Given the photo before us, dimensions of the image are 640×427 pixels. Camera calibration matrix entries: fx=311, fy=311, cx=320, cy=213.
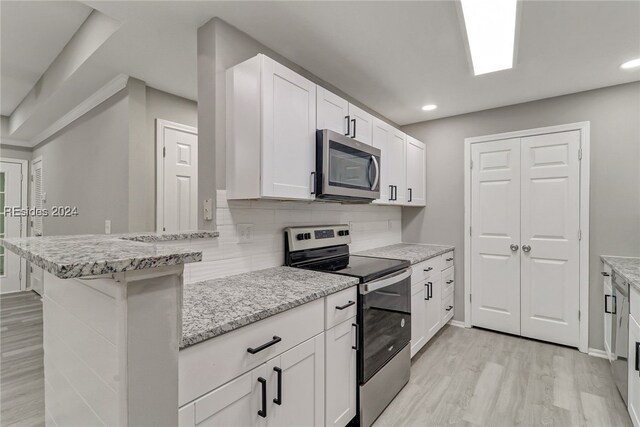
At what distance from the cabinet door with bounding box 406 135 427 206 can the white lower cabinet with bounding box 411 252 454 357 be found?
0.69 meters

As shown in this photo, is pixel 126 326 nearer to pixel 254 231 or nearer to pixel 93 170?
pixel 254 231

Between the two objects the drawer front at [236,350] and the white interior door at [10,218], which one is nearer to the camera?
the drawer front at [236,350]

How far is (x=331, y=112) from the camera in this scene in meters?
2.15

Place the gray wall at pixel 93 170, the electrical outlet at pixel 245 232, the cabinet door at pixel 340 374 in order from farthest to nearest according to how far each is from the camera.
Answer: the gray wall at pixel 93 170
the electrical outlet at pixel 245 232
the cabinet door at pixel 340 374

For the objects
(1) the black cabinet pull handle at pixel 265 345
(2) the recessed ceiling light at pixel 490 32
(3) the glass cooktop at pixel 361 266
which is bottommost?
(1) the black cabinet pull handle at pixel 265 345

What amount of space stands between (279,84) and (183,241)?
3.29 ft

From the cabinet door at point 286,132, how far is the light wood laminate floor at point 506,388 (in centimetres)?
156

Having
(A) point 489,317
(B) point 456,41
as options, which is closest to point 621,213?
(A) point 489,317

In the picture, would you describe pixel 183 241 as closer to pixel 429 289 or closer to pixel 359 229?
pixel 359 229

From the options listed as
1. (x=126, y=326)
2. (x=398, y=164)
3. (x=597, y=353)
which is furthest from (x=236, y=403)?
(x=597, y=353)

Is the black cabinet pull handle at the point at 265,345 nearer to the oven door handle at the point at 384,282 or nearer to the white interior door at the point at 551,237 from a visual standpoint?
the oven door handle at the point at 384,282

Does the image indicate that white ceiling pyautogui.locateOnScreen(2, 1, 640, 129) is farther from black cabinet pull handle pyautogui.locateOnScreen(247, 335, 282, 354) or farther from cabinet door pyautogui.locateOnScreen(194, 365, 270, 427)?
cabinet door pyautogui.locateOnScreen(194, 365, 270, 427)

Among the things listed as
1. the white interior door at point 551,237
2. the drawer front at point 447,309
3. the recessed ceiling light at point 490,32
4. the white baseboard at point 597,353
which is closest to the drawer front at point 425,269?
the drawer front at point 447,309

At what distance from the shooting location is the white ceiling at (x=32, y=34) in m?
→ 2.01
